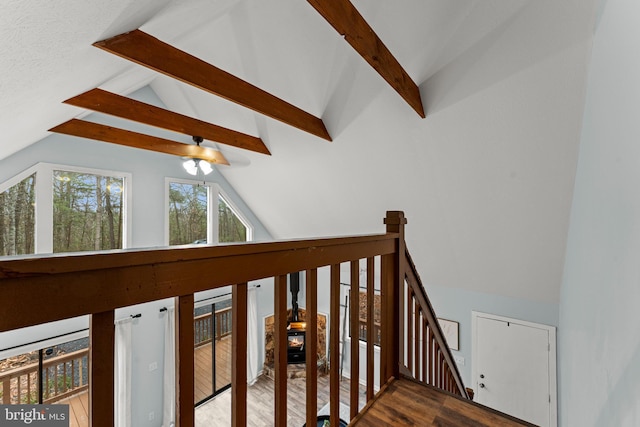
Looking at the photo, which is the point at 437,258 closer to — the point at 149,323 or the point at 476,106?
the point at 476,106

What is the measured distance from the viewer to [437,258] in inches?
165

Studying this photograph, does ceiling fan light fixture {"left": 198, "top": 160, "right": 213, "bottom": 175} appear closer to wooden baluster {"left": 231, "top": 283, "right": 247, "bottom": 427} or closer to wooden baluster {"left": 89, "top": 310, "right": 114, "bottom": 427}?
wooden baluster {"left": 231, "top": 283, "right": 247, "bottom": 427}

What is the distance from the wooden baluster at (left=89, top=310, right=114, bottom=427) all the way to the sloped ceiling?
1.12 m

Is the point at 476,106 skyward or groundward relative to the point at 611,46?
skyward

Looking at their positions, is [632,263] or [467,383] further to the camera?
[467,383]

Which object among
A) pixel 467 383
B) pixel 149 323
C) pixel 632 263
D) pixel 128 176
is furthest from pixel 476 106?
pixel 149 323

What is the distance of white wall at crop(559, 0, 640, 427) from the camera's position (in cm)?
90

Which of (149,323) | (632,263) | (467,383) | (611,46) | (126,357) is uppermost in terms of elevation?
(611,46)

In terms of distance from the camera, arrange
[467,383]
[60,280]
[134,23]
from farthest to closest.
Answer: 1. [467,383]
2. [134,23]
3. [60,280]

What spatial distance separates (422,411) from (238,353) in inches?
42.5

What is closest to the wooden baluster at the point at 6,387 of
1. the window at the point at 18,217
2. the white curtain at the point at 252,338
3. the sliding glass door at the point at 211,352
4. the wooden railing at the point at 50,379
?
the wooden railing at the point at 50,379

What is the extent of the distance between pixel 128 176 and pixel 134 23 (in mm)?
3355

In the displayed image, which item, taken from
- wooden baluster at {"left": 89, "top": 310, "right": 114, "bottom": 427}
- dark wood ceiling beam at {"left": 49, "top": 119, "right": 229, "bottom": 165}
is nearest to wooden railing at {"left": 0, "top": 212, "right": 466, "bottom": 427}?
wooden baluster at {"left": 89, "top": 310, "right": 114, "bottom": 427}

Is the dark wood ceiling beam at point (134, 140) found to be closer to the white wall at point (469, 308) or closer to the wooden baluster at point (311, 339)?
the wooden baluster at point (311, 339)
